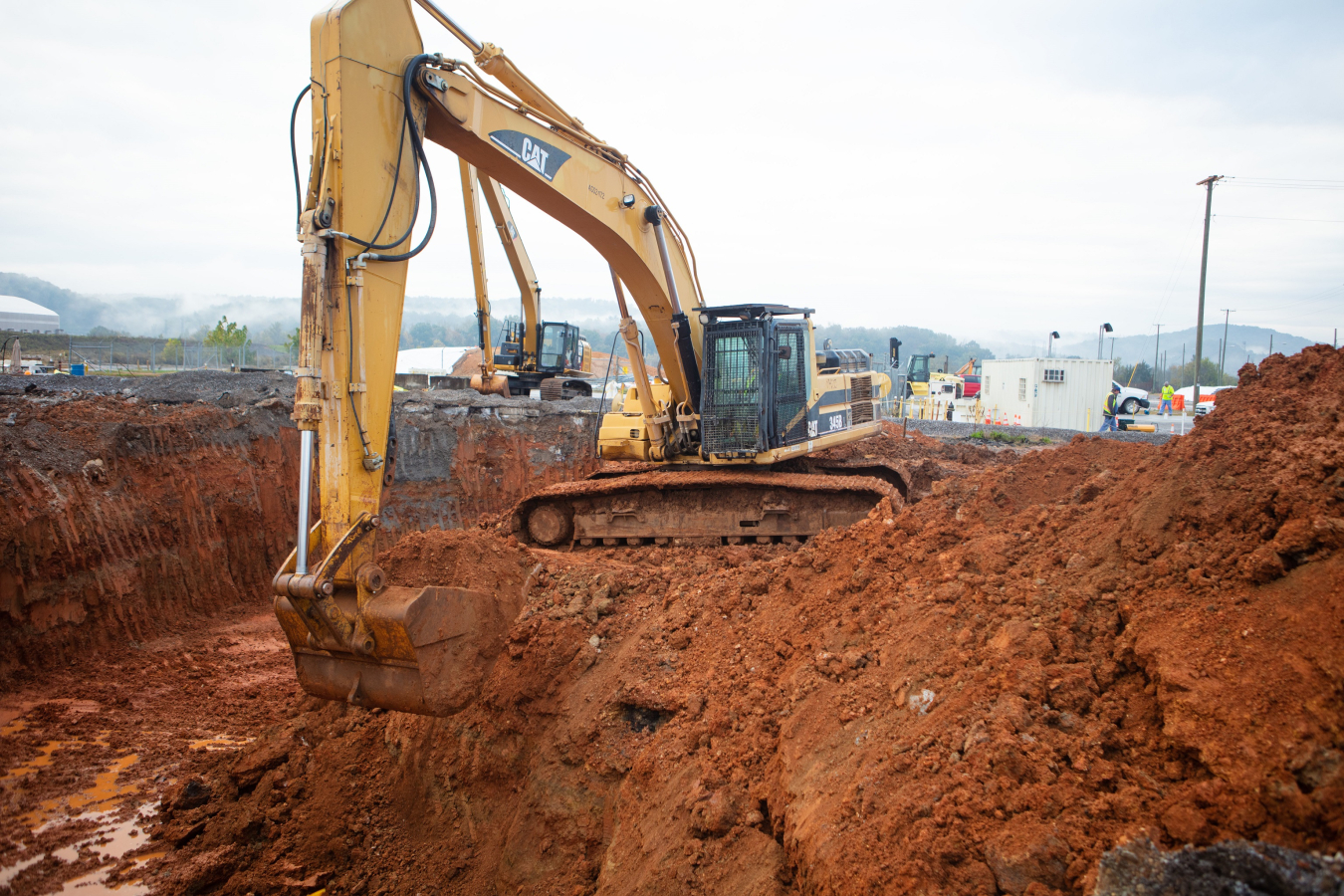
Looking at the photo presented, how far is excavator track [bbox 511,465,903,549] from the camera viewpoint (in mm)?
8359

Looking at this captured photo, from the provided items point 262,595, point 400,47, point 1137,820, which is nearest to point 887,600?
point 1137,820

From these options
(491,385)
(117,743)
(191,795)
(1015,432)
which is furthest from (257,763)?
(1015,432)

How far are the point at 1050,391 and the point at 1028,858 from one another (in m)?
24.6

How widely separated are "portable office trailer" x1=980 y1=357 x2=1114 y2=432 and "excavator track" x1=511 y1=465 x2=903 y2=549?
17947mm

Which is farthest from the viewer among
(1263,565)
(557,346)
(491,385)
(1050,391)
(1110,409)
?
(1050,391)

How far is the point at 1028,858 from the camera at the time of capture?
7.07 ft

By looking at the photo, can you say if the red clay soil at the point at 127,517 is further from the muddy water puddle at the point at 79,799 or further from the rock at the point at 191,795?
the rock at the point at 191,795

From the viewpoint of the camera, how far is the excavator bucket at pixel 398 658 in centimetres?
381

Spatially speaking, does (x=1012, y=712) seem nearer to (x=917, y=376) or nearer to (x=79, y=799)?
(x=79, y=799)

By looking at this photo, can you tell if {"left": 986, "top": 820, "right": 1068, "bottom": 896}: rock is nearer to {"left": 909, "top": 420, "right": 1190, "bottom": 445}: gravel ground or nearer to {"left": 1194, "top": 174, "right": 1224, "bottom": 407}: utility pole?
{"left": 909, "top": 420, "right": 1190, "bottom": 445}: gravel ground

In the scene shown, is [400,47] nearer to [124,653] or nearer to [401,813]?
[401,813]

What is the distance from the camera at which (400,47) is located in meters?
4.41

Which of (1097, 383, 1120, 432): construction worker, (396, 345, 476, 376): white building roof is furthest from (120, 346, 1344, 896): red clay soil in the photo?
(396, 345, 476, 376): white building roof

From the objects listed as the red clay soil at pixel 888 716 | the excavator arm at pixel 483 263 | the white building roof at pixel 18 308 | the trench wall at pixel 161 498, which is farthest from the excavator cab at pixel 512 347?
the white building roof at pixel 18 308
